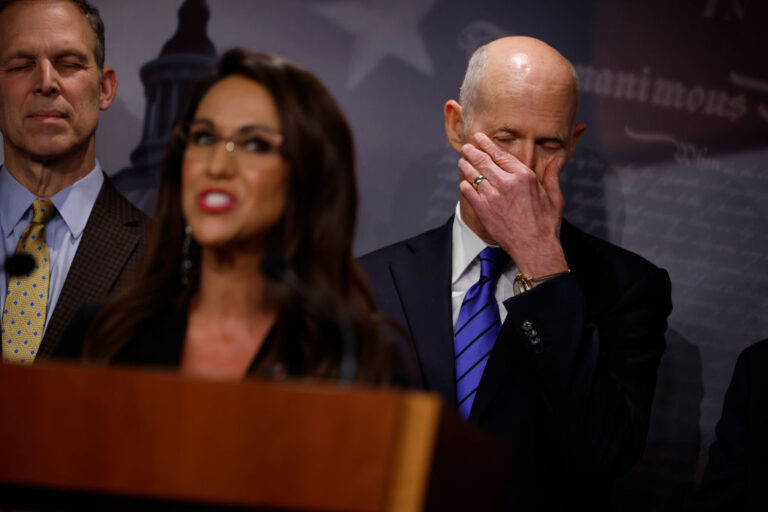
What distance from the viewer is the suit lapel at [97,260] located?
218cm

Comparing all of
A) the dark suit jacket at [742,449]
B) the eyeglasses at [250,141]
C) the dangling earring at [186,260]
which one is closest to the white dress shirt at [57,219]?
the dangling earring at [186,260]

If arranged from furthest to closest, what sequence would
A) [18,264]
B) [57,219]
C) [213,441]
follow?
[57,219]
[18,264]
[213,441]

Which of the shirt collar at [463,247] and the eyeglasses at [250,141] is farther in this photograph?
the shirt collar at [463,247]

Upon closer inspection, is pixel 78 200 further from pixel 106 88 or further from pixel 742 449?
pixel 742 449

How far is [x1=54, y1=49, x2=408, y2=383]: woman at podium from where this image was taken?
1.53 m

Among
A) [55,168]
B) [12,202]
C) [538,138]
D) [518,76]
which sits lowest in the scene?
[12,202]

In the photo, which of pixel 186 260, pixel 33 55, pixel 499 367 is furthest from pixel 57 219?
pixel 499 367

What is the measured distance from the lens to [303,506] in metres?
1.12

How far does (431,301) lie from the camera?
236 centimetres

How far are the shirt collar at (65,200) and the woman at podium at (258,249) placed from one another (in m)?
0.79

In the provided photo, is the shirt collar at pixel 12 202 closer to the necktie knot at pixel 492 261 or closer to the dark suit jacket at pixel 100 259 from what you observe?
the dark suit jacket at pixel 100 259

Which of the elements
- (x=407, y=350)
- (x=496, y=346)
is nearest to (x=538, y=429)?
(x=496, y=346)

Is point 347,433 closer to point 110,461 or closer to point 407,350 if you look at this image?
point 110,461

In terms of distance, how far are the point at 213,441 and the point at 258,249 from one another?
1.65 feet
